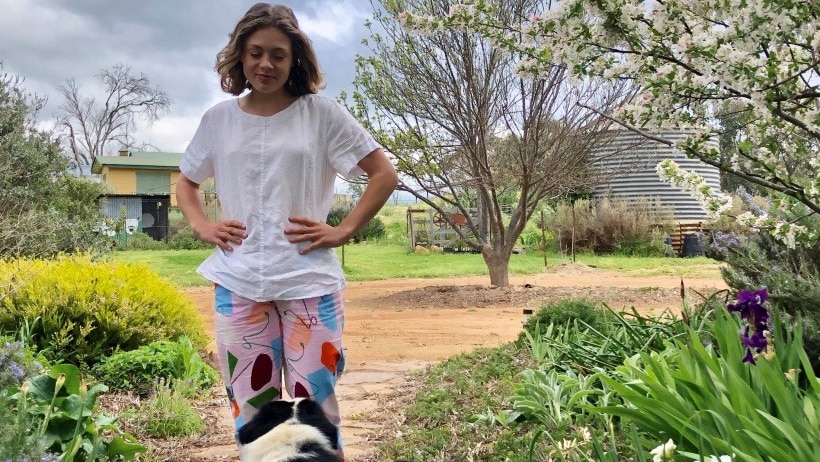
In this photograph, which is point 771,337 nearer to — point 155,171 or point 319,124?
point 319,124

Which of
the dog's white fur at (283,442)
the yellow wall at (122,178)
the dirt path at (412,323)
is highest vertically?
the yellow wall at (122,178)

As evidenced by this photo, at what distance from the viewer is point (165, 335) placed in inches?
187

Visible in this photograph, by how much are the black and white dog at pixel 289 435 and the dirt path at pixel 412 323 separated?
141 centimetres

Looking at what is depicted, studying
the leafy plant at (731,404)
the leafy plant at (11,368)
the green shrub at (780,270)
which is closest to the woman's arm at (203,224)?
the leafy plant at (11,368)

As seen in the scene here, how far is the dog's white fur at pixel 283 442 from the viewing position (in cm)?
170

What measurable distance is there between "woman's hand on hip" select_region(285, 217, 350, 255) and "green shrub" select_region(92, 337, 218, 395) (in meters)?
2.43

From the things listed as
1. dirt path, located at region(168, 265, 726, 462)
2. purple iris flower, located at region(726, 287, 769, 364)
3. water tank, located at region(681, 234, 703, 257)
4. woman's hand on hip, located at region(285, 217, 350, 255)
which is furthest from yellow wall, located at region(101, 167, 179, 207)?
purple iris flower, located at region(726, 287, 769, 364)

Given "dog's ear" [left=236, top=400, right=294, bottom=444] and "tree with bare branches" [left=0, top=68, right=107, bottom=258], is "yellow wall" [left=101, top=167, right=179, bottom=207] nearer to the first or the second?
"tree with bare branches" [left=0, top=68, right=107, bottom=258]

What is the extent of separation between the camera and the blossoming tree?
2.42m

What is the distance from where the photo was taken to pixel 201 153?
2.28 m

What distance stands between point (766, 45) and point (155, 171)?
1407 inches

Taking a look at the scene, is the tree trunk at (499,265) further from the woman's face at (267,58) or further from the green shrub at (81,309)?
the woman's face at (267,58)

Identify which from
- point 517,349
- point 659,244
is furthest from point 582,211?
point 517,349

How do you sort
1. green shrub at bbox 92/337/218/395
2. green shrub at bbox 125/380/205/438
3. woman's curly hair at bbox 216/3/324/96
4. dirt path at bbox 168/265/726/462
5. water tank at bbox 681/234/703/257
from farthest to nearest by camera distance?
1. water tank at bbox 681/234/703/257
2. green shrub at bbox 92/337/218/395
3. dirt path at bbox 168/265/726/462
4. green shrub at bbox 125/380/205/438
5. woman's curly hair at bbox 216/3/324/96
